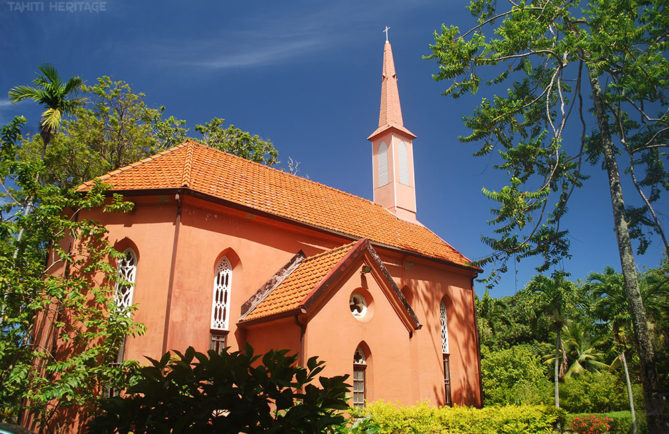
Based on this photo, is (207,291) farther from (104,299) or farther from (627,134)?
(627,134)

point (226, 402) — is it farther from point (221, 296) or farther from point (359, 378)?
point (221, 296)

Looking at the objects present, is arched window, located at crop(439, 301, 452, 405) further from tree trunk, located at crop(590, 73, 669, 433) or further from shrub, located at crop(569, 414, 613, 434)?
shrub, located at crop(569, 414, 613, 434)

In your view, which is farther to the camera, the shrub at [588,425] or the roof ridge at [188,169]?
the shrub at [588,425]

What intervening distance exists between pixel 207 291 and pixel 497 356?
25.0 metres

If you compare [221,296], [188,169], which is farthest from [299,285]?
[188,169]

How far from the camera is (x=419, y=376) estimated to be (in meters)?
15.0

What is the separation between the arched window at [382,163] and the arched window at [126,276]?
527 inches

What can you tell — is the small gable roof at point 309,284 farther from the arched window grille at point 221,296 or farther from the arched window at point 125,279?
the arched window at point 125,279

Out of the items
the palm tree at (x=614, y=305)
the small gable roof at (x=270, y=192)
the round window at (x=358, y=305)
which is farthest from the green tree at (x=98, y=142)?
the palm tree at (x=614, y=305)

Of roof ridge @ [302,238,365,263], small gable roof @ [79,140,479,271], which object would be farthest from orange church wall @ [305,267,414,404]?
small gable roof @ [79,140,479,271]

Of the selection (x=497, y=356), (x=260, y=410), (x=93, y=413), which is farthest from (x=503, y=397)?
(x=260, y=410)

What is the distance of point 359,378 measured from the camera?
35.2 ft

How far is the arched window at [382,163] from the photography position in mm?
22141

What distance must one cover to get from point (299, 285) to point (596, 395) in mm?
30105
